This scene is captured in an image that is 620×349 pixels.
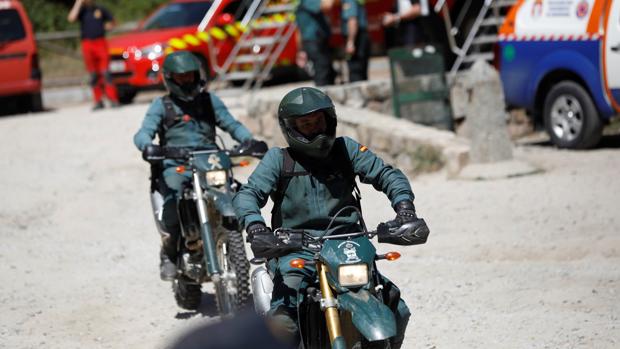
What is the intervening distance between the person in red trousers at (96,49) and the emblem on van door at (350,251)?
14069 mm

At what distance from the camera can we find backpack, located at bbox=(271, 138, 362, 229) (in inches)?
217

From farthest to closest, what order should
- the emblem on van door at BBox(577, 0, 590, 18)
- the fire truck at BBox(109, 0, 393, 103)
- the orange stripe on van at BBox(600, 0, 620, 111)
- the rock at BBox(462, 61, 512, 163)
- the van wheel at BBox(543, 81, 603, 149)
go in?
the fire truck at BBox(109, 0, 393, 103) → the van wheel at BBox(543, 81, 603, 149) → the emblem on van door at BBox(577, 0, 590, 18) → the orange stripe on van at BBox(600, 0, 620, 111) → the rock at BBox(462, 61, 512, 163)

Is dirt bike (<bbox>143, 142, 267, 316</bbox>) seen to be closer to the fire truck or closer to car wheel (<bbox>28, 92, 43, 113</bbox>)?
the fire truck

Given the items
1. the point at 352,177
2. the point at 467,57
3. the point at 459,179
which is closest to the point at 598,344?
the point at 352,177

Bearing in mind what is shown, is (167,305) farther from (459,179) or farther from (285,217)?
(459,179)

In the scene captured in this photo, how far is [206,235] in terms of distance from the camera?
754 centimetres

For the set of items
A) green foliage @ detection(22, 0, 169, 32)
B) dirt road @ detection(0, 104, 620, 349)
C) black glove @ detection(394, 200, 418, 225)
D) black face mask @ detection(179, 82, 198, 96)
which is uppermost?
green foliage @ detection(22, 0, 169, 32)

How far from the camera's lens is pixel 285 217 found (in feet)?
18.3

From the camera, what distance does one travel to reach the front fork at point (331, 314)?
484cm

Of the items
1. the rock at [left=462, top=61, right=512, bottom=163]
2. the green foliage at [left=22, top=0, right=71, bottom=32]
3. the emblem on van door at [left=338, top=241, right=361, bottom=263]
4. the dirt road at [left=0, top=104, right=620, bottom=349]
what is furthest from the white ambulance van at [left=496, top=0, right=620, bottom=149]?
the green foliage at [left=22, top=0, right=71, bottom=32]

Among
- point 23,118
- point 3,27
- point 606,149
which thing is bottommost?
point 606,149

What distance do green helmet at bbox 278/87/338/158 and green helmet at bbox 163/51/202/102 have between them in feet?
9.18

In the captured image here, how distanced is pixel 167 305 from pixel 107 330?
795 mm

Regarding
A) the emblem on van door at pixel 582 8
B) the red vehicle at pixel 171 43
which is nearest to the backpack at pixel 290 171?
the emblem on van door at pixel 582 8
